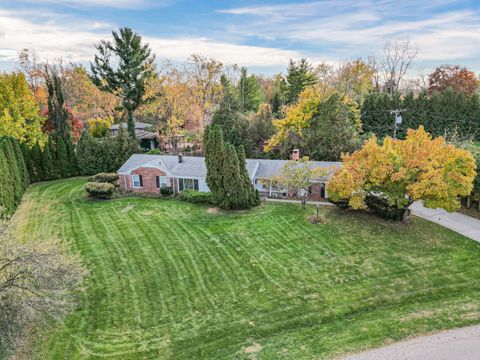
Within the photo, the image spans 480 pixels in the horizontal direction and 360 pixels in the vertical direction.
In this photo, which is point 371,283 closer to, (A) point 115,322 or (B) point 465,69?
(A) point 115,322

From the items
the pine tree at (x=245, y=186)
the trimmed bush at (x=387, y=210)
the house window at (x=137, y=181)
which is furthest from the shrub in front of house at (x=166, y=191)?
the trimmed bush at (x=387, y=210)

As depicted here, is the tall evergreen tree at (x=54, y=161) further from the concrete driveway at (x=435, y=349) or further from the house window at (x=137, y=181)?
the concrete driveway at (x=435, y=349)

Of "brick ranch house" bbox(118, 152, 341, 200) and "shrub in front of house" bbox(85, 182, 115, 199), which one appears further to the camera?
"brick ranch house" bbox(118, 152, 341, 200)

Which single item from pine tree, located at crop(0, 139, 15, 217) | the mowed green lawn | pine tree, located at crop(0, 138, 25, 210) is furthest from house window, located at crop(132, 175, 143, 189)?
pine tree, located at crop(0, 139, 15, 217)

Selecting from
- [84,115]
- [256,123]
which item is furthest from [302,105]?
[84,115]

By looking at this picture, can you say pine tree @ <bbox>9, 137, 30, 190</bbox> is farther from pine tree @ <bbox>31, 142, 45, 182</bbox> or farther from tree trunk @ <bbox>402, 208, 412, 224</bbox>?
tree trunk @ <bbox>402, 208, 412, 224</bbox>
